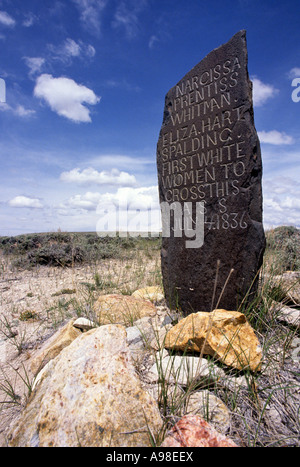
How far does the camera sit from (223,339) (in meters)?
2.39

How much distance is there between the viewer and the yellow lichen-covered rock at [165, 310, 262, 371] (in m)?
2.25

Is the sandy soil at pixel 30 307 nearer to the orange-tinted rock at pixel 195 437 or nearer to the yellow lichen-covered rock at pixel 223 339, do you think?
the orange-tinted rock at pixel 195 437

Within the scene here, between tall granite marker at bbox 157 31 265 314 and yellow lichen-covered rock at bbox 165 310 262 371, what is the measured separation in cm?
50

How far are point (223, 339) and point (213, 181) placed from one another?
5.86 feet

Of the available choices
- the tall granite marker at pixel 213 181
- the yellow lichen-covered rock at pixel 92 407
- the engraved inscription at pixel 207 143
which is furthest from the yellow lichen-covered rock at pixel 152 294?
the yellow lichen-covered rock at pixel 92 407

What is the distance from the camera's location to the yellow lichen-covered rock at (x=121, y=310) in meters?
3.35

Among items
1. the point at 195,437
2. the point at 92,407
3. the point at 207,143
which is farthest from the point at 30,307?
the point at 195,437

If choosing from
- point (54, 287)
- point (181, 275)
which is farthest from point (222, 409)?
point (54, 287)

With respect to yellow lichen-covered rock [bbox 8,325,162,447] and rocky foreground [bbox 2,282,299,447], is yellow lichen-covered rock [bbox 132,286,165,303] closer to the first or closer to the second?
rocky foreground [bbox 2,282,299,447]

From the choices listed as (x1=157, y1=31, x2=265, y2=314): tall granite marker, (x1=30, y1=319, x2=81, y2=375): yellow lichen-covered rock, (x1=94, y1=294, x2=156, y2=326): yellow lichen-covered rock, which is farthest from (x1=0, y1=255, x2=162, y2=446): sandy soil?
(x1=157, y1=31, x2=265, y2=314): tall granite marker

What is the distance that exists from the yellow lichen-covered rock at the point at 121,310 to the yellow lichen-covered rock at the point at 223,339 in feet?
2.86

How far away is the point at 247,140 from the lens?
308cm

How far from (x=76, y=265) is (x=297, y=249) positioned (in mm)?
5565

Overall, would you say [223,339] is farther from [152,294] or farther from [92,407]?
[152,294]
